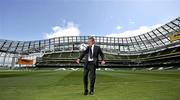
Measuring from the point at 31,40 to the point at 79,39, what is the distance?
2106 centimetres

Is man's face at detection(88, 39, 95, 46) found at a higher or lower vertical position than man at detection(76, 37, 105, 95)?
higher

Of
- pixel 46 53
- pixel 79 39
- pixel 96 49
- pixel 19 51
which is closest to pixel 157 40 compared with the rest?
→ pixel 79 39

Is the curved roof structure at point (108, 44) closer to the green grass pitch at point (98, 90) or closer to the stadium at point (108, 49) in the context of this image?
the stadium at point (108, 49)

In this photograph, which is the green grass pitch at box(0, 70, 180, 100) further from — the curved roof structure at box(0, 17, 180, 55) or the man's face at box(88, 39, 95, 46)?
the curved roof structure at box(0, 17, 180, 55)

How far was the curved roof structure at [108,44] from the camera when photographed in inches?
3285

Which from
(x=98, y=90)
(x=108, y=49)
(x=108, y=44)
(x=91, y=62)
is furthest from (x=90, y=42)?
(x=108, y=49)

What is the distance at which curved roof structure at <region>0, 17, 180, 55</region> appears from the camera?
83.4 meters

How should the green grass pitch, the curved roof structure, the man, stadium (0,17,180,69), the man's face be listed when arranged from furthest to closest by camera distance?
the curved roof structure → stadium (0,17,180,69) → the man's face → the man → the green grass pitch

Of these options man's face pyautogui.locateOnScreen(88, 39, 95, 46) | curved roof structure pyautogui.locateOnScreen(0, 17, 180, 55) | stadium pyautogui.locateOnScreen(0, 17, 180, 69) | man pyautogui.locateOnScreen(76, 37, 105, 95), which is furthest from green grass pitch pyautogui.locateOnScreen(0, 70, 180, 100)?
curved roof structure pyautogui.locateOnScreen(0, 17, 180, 55)

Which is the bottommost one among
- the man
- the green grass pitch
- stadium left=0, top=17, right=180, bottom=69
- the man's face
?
the green grass pitch

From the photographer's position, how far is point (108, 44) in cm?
10106

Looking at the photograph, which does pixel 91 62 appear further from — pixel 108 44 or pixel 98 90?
pixel 108 44

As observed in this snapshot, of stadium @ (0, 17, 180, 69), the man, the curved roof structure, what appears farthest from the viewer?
the curved roof structure

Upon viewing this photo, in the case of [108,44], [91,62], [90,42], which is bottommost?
[91,62]
